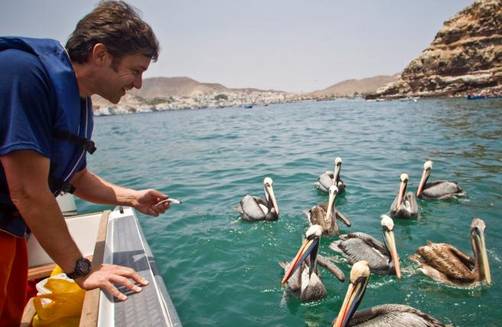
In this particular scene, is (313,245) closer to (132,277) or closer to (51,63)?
(132,277)

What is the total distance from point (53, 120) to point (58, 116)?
0.13 feet

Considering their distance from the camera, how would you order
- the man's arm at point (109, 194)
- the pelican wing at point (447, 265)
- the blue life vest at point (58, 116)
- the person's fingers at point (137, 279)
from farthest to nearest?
1. the pelican wing at point (447, 265)
2. the man's arm at point (109, 194)
3. the person's fingers at point (137, 279)
4. the blue life vest at point (58, 116)

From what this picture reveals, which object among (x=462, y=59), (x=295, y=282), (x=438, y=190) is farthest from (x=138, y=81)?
(x=462, y=59)

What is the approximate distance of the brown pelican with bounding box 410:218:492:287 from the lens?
184 inches

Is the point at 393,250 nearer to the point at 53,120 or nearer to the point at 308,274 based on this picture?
the point at 308,274

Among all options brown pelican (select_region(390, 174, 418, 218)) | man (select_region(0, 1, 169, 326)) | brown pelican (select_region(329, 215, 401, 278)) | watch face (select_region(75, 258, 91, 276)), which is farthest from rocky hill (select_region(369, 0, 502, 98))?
watch face (select_region(75, 258, 91, 276))

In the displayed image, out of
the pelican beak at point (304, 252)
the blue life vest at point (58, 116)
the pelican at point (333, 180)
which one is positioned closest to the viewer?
the blue life vest at point (58, 116)

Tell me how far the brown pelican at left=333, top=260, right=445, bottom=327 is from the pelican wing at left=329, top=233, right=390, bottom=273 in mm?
1572

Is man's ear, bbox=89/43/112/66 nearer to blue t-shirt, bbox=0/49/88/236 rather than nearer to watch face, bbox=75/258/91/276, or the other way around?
blue t-shirt, bbox=0/49/88/236

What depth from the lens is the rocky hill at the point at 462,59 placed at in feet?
179

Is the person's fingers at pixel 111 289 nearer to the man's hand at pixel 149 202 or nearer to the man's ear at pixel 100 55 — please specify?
the man's hand at pixel 149 202

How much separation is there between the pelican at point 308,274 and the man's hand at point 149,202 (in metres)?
1.99

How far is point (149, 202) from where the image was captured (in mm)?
3215

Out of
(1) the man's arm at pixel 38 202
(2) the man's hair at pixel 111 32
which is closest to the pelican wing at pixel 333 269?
(1) the man's arm at pixel 38 202
